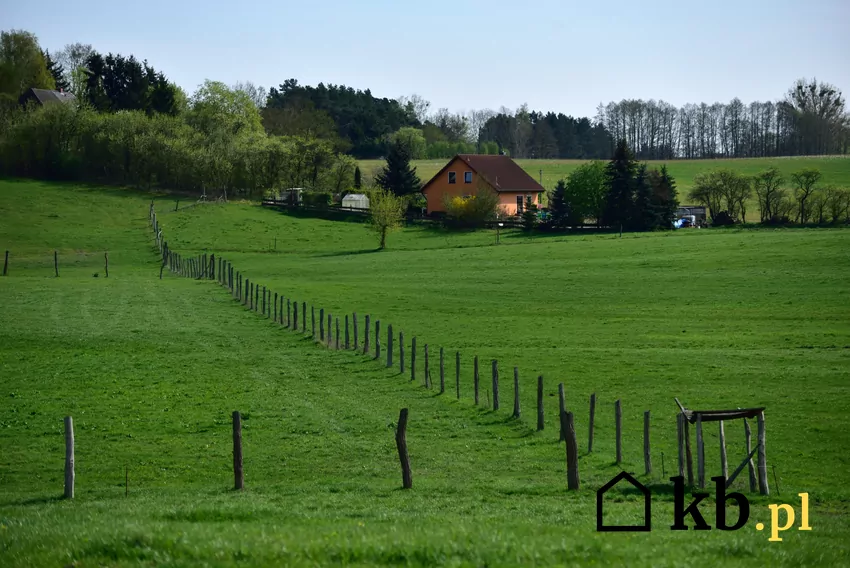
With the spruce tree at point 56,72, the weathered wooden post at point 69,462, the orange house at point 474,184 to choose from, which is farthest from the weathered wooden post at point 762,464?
the spruce tree at point 56,72

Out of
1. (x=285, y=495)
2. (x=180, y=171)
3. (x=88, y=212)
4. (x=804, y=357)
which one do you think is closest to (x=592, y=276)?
(x=804, y=357)

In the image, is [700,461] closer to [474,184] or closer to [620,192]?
[620,192]

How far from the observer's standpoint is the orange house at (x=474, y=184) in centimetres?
10475

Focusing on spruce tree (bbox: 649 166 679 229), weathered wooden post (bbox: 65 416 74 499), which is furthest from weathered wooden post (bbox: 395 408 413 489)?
spruce tree (bbox: 649 166 679 229)

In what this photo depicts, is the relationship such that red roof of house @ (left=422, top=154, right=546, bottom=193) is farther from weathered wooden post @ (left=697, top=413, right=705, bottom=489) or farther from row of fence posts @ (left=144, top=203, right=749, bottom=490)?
weathered wooden post @ (left=697, top=413, right=705, bottom=489)

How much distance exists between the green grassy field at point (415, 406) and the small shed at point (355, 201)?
3842 centimetres

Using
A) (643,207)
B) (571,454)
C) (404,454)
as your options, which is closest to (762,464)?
(571,454)

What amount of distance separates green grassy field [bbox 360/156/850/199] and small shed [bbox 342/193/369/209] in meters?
22.0

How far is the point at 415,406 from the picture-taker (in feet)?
87.4

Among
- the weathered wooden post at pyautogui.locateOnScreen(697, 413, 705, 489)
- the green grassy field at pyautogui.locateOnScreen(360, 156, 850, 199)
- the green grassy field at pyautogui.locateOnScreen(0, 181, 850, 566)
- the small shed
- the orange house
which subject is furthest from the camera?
the green grassy field at pyautogui.locateOnScreen(360, 156, 850, 199)

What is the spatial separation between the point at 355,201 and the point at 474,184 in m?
14.0

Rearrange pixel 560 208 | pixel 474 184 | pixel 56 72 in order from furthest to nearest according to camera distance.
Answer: pixel 56 72, pixel 474 184, pixel 560 208

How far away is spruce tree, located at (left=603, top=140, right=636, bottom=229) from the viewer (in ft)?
294

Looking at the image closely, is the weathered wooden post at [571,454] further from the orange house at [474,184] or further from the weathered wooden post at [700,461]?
the orange house at [474,184]
